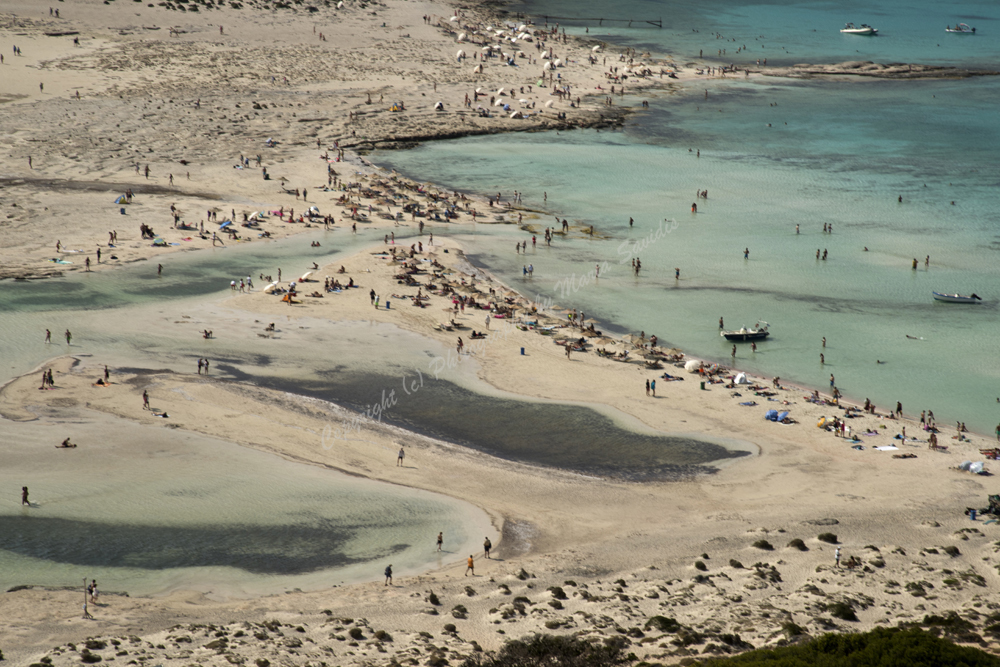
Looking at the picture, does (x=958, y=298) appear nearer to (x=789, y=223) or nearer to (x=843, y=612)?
(x=789, y=223)

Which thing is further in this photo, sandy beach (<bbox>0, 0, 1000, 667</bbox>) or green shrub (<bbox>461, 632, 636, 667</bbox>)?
sandy beach (<bbox>0, 0, 1000, 667</bbox>)

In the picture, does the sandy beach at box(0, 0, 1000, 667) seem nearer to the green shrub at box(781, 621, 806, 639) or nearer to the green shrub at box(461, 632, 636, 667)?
the green shrub at box(781, 621, 806, 639)

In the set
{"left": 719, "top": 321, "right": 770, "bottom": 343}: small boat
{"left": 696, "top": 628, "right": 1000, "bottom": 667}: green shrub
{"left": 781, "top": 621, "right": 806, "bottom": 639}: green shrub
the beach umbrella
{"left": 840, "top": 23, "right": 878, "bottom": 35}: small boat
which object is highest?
{"left": 840, "top": 23, "right": 878, "bottom": 35}: small boat

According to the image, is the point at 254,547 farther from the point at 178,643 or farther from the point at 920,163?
the point at 920,163

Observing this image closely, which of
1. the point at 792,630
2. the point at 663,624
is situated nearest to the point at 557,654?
the point at 663,624

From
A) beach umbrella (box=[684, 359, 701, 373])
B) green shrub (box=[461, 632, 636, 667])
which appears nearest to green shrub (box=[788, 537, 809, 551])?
green shrub (box=[461, 632, 636, 667])

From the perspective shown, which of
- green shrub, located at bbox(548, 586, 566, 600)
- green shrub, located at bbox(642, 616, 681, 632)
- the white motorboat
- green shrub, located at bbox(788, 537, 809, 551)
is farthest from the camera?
the white motorboat

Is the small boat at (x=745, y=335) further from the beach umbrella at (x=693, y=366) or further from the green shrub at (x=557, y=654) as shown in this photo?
the green shrub at (x=557, y=654)
